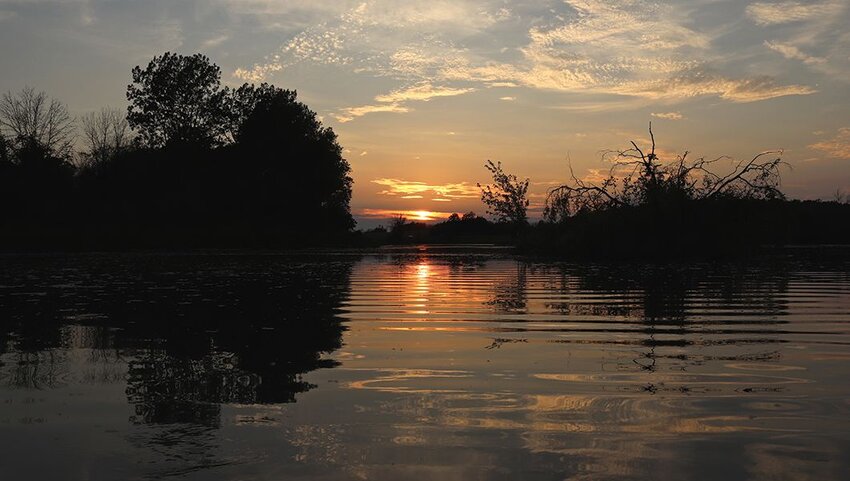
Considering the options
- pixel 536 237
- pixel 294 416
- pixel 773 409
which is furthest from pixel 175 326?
pixel 536 237

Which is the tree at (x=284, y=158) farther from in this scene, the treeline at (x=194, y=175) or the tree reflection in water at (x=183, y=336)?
the tree reflection in water at (x=183, y=336)

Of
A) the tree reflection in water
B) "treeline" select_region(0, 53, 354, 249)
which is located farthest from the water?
"treeline" select_region(0, 53, 354, 249)

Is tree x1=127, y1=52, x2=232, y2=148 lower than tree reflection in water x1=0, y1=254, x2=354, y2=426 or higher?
higher

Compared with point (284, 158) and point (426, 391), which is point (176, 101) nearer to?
point (284, 158)

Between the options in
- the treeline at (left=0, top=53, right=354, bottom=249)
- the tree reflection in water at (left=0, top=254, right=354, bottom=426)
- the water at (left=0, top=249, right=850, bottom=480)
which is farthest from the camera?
the treeline at (left=0, top=53, right=354, bottom=249)

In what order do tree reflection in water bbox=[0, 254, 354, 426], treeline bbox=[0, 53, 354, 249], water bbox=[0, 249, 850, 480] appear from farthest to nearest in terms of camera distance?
treeline bbox=[0, 53, 354, 249] → tree reflection in water bbox=[0, 254, 354, 426] → water bbox=[0, 249, 850, 480]

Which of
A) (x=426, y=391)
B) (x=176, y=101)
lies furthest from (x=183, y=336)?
(x=176, y=101)

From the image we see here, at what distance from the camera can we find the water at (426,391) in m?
4.61

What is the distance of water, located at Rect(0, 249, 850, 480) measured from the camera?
15.1 ft

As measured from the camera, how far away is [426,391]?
6.67 metres

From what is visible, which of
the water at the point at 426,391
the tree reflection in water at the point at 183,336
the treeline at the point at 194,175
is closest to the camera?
the water at the point at 426,391

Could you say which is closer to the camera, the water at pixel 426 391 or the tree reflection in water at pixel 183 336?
the water at pixel 426 391

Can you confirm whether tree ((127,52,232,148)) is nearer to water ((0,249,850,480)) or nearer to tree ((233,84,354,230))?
tree ((233,84,354,230))

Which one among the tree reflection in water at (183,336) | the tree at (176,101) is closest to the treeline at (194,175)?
the tree at (176,101)
